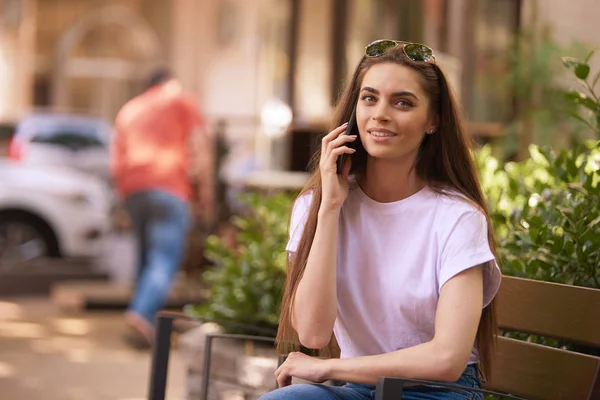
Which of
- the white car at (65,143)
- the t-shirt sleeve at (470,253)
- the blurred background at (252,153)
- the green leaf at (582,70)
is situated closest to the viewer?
the t-shirt sleeve at (470,253)

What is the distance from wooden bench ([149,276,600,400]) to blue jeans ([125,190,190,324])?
503 centimetres

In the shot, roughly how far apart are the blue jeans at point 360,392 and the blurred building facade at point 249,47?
4.32m

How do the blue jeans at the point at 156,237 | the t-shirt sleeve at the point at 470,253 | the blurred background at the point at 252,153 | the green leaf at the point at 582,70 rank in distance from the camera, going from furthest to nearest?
the blue jeans at the point at 156,237
the blurred background at the point at 252,153
the green leaf at the point at 582,70
the t-shirt sleeve at the point at 470,253

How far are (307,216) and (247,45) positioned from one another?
21.4 metres

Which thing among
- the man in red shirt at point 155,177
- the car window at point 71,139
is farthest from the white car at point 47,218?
the man in red shirt at point 155,177

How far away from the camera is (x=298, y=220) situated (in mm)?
3068

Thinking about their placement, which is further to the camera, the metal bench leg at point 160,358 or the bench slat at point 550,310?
the metal bench leg at point 160,358

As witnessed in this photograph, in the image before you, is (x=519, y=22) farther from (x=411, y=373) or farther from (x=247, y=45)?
(x=247, y=45)

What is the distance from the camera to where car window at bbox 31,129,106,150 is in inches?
598

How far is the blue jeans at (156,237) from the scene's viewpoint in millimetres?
8383

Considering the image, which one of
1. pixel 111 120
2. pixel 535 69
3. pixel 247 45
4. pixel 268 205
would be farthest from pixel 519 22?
pixel 111 120

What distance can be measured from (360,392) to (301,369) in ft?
0.54

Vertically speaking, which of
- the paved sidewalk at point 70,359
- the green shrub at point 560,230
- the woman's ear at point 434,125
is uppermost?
the woman's ear at point 434,125

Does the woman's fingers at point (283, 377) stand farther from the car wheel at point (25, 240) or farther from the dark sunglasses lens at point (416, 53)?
the car wheel at point (25, 240)
